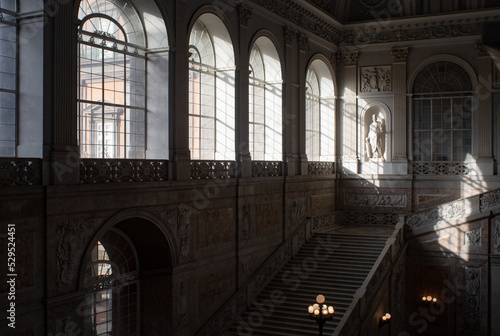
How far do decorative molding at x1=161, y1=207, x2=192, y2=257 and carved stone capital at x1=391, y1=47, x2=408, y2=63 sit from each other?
1350 centimetres

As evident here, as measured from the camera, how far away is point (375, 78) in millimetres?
24141

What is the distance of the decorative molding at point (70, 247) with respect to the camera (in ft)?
35.6

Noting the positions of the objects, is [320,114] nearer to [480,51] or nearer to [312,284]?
[480,51]

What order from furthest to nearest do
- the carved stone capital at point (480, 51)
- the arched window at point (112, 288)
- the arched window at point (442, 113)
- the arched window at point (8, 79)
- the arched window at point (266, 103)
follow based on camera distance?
the arched window at point (442, 113) → the carved stone capital at point (480, 51) → the arched window at point (266, 103) → the arched window at point (112, 288) → the arched window at point (8, 79)

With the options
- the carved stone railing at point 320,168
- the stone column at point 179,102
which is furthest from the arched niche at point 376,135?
the stone column at point 179,102

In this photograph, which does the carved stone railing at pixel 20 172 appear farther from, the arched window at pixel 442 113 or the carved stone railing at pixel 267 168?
the arched window at pixel 442 113

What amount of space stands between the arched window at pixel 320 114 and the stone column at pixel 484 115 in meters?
6.14

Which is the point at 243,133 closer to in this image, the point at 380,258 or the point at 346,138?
the point at 380,258

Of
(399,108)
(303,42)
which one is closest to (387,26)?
(399,108)

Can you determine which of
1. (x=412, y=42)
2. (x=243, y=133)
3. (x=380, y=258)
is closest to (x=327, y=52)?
(x=412, y=42)

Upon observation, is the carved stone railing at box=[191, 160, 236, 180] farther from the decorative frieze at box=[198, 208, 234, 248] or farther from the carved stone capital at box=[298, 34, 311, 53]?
the carved stone capital at box=[298, 34, 311, 53]

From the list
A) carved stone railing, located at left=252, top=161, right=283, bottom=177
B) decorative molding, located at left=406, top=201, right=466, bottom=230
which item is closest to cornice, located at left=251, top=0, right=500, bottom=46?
carved stone railing, located at left=252, top=161, right=283, bottom=177

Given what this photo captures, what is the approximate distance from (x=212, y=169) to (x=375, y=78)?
11.5m

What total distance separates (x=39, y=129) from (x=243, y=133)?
7.70m
